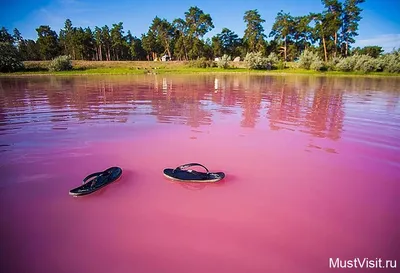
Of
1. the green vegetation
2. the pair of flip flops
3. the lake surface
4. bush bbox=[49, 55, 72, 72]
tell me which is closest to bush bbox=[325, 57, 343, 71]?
the green vegetation

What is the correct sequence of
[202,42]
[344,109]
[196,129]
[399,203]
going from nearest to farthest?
[399,203], [196,129], [344,109], [202,42]

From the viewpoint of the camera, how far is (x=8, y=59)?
50406mm

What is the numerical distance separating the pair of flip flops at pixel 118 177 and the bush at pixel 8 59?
6302cm

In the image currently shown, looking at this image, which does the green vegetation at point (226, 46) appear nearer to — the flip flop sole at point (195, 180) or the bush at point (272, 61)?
the bush at point (272, 61)

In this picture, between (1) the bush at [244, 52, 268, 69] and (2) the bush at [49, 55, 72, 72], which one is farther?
(1) the bush at [244, 52, 268, 69]

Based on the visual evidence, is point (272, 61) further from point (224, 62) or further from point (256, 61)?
point (224, 62)

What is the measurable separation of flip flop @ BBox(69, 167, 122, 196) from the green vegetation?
186ft

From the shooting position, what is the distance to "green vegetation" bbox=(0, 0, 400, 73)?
177ft

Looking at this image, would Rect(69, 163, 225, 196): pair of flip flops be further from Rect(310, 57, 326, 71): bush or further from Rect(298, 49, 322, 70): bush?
Rect(298, 49, 322, 70): bush

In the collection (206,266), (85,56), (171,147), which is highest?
(85,56)

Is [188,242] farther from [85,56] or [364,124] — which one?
[85,56]

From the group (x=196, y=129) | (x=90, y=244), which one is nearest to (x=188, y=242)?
(x=90, y=244)

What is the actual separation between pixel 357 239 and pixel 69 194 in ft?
16.1

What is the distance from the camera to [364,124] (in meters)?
8.84
